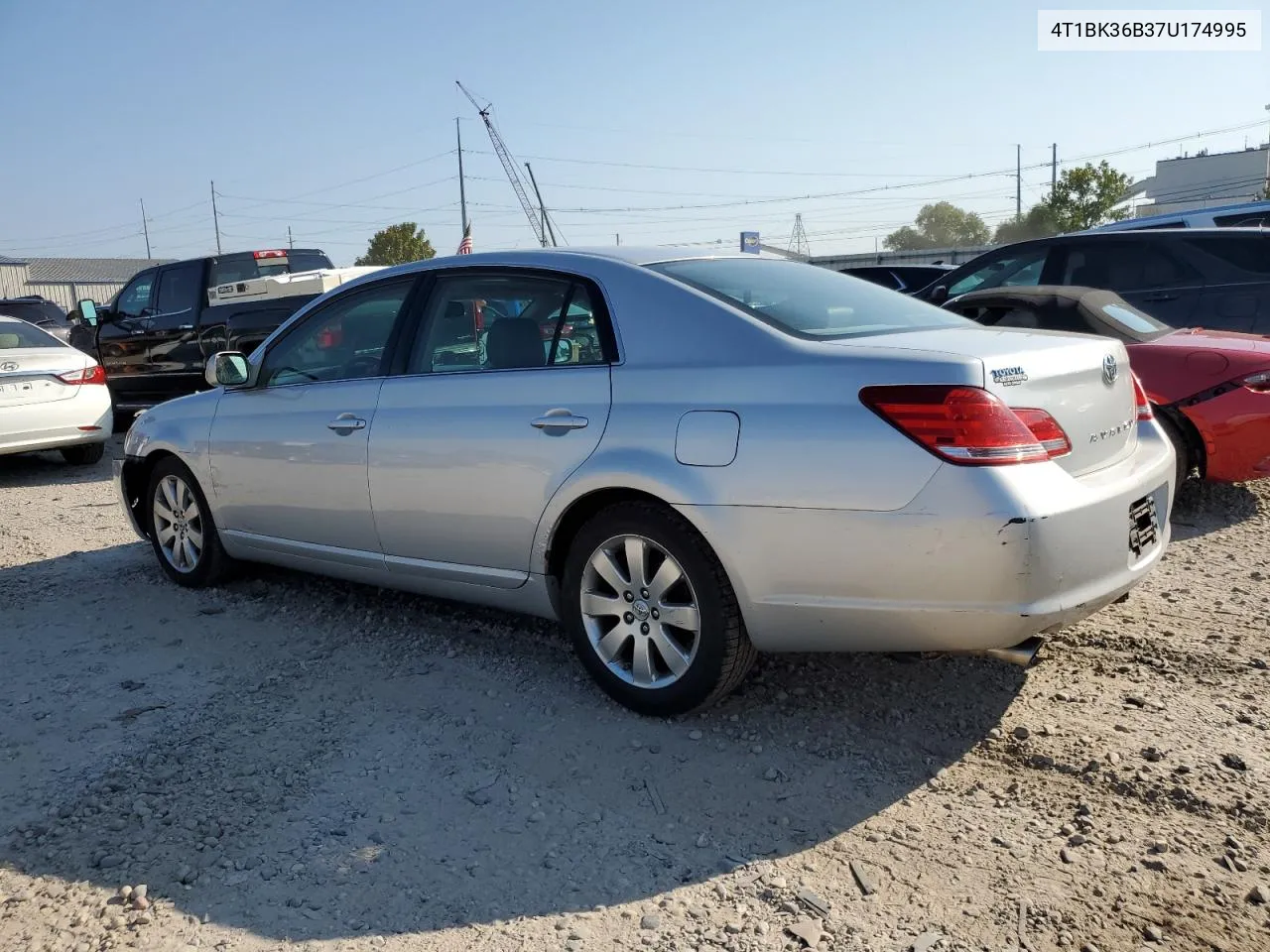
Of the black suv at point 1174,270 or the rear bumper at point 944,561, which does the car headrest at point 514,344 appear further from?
the black suv at point 1174,270

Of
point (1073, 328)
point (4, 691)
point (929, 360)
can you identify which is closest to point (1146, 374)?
point (1073, 328)

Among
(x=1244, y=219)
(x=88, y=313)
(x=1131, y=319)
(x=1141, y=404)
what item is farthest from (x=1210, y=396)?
(x=88, y=313)

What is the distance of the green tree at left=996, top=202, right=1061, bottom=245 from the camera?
193ft

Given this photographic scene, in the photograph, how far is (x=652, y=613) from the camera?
11.8 ft

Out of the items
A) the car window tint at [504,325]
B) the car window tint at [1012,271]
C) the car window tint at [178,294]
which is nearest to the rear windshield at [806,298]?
the car window tint at [504,325]

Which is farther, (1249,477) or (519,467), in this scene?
(1249,477)

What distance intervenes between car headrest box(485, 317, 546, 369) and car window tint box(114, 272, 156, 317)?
966 centimetres

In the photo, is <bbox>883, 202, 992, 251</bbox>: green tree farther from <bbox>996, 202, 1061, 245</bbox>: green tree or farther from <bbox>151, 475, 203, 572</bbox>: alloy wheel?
<bbox>151, 475, 203, 572</bbox>: alloy wheel

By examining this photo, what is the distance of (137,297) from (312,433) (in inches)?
361

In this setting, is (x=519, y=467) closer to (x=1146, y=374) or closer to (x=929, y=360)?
(x=929, y=360)

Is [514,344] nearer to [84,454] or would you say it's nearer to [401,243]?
[84,454]

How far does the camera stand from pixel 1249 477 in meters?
5.71

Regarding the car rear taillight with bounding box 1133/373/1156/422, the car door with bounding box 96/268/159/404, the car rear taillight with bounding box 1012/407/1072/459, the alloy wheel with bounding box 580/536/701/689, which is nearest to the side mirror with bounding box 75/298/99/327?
the car door with bounding box 96/268/159/404

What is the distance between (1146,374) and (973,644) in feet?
11.2
